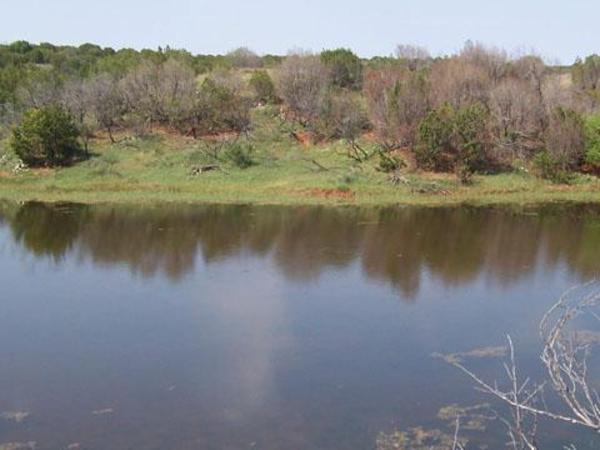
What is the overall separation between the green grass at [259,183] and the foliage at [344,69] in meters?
14.4

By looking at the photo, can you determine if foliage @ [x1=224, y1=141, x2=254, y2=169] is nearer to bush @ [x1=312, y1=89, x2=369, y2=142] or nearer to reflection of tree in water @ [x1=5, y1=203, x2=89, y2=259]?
bush @ [x1=312, y1=89, x2=369, y2=142]

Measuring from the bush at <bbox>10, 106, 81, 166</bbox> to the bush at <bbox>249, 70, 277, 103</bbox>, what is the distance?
14628 mm

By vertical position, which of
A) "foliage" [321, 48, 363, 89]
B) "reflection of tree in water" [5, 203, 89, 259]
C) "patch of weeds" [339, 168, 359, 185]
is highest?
"foliage" [321, 48, 363, 89]

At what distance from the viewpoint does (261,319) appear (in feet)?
58.4

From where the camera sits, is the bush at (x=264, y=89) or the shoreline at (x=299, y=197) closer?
the shoreline at (x=299, y=197)

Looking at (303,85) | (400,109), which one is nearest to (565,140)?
(400,109)

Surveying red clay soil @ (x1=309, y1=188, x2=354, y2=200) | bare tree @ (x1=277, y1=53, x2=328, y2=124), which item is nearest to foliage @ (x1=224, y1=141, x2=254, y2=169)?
red clay soil @ (x1=309, y1=188, x2=354, y2=200)

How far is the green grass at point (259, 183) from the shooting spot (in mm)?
35344

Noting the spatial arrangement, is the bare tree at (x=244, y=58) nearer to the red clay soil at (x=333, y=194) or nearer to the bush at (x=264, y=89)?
the bush at (x=264, y=89)

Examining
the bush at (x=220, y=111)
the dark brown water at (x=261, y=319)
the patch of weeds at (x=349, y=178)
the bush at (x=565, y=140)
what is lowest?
the dark brown water at (x=261, y=319)

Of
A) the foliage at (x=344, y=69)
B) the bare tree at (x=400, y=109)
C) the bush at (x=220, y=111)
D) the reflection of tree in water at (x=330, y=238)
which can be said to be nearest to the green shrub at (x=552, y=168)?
the reflection of tree in water at (x=330, y=238)

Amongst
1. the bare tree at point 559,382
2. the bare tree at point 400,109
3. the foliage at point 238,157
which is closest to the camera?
the bare tree at point 559,382

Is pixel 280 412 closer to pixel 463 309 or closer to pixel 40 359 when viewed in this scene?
pixel 40 359

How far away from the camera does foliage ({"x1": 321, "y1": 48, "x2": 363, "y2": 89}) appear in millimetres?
54688
